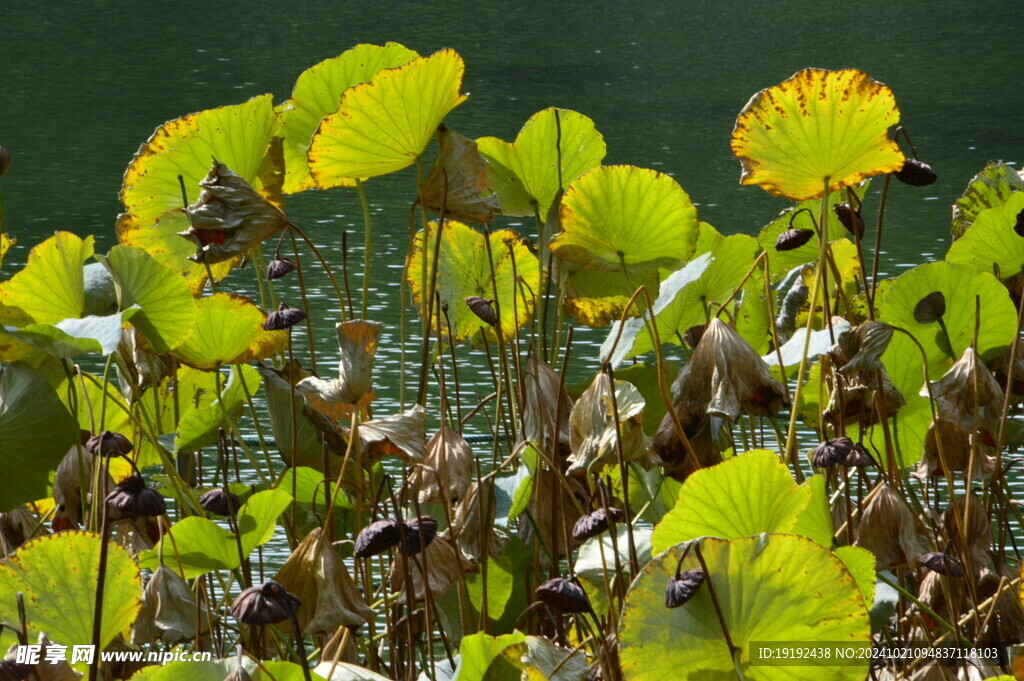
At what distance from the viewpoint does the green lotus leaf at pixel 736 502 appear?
0.86 ft

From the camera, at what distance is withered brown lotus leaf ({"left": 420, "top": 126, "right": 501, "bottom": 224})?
0.36 metres

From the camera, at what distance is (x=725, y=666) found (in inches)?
9.9

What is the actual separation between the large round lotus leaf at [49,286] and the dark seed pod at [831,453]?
190 mm

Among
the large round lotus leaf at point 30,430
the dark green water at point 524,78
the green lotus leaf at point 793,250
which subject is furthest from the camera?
the dark green water at point 524,78

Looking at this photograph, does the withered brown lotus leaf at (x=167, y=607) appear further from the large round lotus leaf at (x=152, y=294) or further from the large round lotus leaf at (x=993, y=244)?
the large round lotus leaf at (x=993, y=244)

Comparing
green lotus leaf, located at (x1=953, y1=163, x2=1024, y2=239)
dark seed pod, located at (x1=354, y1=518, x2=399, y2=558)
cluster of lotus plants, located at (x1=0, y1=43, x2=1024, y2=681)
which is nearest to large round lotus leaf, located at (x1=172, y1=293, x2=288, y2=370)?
cluster of lotus plants, located at (x1=0, y1=43, x2=1024, y2=681)

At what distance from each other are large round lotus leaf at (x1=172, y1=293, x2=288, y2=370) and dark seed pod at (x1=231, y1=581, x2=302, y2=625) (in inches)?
5.2

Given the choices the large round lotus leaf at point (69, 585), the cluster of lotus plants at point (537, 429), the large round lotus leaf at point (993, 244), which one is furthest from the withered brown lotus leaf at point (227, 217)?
the large round lotus leaf at point (993, 244)

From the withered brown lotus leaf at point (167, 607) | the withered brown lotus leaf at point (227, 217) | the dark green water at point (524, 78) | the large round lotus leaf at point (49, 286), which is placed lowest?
the dark green water at point (524, 78)

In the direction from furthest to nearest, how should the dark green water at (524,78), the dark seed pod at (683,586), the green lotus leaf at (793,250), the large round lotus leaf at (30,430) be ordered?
the dark green water at (524,78)
the green lotus leaf at (793,250)
the large round lotus leaf at (30,430)
the dark seed pod at (683,586)

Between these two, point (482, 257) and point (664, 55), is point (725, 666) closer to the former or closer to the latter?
point (482, 257)

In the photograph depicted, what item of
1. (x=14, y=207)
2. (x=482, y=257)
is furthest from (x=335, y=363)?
(x=14, y=207)

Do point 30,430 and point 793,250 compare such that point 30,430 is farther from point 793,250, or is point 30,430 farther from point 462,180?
point 793,250

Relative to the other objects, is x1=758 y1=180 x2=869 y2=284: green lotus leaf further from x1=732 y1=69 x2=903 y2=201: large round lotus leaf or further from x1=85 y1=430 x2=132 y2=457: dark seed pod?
x1=85 y1=430 x2=132 y2=457: dark seed pod
